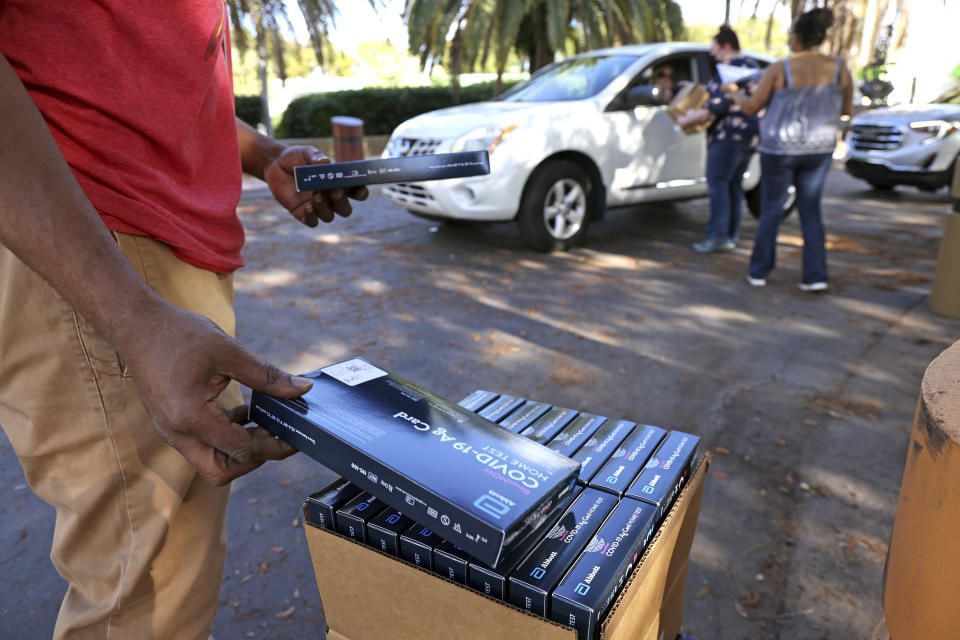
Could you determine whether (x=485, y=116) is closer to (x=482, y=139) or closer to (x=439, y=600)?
(x=482, y=139)

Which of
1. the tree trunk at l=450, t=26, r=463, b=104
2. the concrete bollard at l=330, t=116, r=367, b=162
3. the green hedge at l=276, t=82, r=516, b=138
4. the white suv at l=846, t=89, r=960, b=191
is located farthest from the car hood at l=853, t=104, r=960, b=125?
the green hedge at l=276, t=82, r=516, b=138

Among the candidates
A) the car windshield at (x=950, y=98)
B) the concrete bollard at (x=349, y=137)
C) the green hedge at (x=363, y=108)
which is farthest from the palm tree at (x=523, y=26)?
the car windshield at (x=950, y=98)

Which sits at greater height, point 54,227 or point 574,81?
point 574,81

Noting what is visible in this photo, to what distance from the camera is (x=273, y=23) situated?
49.9 feet

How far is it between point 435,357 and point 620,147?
3.51m

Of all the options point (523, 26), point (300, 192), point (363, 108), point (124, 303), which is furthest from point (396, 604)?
point (363, 108)

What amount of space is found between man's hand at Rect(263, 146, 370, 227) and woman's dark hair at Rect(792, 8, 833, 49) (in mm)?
4337

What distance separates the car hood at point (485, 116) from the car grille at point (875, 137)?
506 centimetres

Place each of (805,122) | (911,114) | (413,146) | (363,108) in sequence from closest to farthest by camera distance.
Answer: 1. (805,122)
2. (413,146)
3. (911,114)
4. (363,108)

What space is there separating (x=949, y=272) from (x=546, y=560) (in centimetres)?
487

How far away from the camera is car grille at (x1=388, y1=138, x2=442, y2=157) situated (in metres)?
5.99

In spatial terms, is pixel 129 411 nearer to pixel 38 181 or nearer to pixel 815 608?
pixel 38 181

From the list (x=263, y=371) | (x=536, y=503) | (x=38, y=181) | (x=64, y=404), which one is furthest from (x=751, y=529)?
(x=38, y=181)

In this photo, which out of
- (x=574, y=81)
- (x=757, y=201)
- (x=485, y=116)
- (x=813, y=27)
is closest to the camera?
(x=813, y=27)
